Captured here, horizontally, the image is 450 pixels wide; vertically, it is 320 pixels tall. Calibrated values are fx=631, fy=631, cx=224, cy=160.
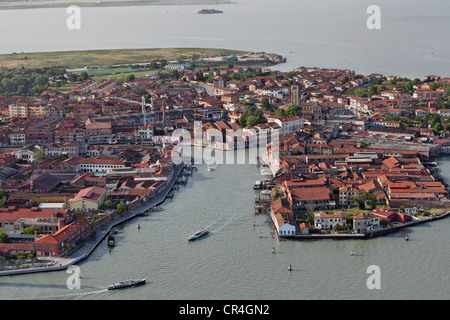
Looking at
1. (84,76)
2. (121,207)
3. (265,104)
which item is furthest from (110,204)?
(84,76)

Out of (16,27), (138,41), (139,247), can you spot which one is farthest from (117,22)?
(139,247)

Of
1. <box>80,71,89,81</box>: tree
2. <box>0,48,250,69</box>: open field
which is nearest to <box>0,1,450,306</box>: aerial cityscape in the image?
<box>80,71,89,81</box>: tree

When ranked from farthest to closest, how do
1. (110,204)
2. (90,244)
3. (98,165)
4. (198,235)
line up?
(98,165)
(110,204)
(198,235)
(90,244)

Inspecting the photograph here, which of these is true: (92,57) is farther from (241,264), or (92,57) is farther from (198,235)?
(241,264)

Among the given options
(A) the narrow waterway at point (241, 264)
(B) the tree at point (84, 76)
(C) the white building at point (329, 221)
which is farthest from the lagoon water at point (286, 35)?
(A) the narrow waterway at point (241, 264)

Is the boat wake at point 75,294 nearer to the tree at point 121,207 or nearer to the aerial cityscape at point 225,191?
the aerial cityscape at point 225,191

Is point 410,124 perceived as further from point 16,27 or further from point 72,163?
point 16,27

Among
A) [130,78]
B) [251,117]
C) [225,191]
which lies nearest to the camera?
[225,191]
